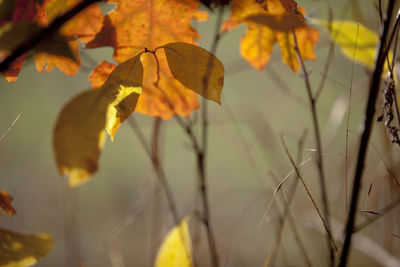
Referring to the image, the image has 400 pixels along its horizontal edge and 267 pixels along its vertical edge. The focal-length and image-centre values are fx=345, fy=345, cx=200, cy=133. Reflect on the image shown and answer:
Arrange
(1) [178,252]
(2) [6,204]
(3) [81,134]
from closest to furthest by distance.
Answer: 1. (3) [81,134]
2. (2) [6,204]
3. (1) [178,252]

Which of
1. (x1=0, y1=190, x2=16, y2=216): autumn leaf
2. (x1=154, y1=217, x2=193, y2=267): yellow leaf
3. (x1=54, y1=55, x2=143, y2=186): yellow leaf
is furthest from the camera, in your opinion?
(x1=154, y1=217, x2=193, y2=267): yellow leaf

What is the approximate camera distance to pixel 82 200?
6.91 ft

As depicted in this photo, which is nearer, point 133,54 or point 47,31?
point 47,31

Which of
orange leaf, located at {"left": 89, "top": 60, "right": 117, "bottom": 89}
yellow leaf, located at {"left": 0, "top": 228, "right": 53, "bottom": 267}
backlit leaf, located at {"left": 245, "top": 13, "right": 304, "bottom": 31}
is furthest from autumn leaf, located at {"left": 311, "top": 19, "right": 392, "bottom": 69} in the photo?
yellow leaf, located at {"left": 0, "top": 228, "right": 53, "bottom": 267}

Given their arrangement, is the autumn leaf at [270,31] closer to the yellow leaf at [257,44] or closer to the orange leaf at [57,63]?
the yellow leaf at [257,44]

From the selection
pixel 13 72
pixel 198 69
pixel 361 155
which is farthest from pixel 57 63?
pixel 361 155

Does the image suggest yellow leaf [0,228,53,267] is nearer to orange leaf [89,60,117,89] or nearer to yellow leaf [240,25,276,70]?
orange leaf [89,60,117,89]

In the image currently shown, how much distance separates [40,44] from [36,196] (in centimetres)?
210

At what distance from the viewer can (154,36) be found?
1.08 feet

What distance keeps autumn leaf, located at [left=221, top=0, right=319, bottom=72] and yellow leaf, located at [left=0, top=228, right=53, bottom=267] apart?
0.27m

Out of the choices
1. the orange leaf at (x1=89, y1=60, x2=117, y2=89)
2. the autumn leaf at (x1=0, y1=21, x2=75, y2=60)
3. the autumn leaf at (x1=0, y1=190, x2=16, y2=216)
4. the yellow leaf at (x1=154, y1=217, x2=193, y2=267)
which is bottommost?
the yellow leaf at (x1=154, y1=217, x2=193, y2=267)

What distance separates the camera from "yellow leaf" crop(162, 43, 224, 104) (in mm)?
271

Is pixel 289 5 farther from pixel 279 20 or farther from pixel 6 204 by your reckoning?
pixel 6 204

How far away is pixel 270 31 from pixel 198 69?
148 millimetres
